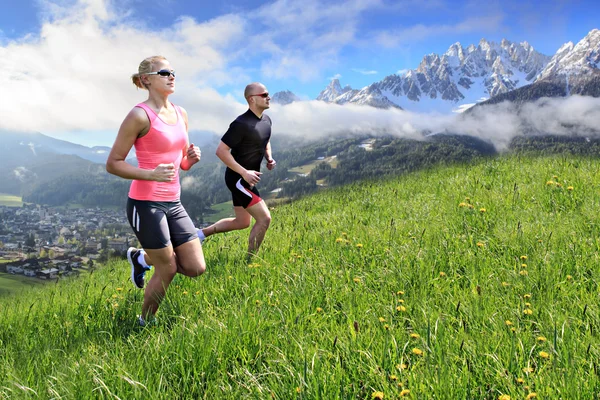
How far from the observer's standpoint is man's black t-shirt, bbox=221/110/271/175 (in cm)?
659

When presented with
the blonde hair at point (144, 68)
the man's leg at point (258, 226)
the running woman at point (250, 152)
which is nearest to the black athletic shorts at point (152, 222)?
the blonde hair at point (144, 68)

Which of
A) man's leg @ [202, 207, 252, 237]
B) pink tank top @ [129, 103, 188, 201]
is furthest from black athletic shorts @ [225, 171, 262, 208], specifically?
pink tank top @ [129, 103, 188, 201]

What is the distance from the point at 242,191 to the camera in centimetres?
677

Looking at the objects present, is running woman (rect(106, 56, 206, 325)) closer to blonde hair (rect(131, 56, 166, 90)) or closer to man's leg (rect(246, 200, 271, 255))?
blonde hair (rect(131, 56, 166, 90))

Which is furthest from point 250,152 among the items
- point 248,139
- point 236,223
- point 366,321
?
point 366,321

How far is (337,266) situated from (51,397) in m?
3.27

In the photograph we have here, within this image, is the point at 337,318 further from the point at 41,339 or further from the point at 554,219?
the point at 554,219

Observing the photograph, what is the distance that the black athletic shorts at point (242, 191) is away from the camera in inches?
266

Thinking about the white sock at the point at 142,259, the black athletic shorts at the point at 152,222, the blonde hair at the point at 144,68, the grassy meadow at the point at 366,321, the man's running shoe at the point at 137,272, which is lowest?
the grassy meadow at the point at 366,321

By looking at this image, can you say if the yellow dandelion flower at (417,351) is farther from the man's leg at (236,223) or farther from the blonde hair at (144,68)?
the man's leg at (236,223)

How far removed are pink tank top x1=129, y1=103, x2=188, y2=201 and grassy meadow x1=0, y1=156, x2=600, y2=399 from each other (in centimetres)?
128

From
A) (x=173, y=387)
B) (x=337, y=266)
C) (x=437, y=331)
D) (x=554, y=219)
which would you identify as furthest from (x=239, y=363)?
(x=554, y=219)

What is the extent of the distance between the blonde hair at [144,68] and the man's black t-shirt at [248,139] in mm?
1972

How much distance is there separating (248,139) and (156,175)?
259 cm
